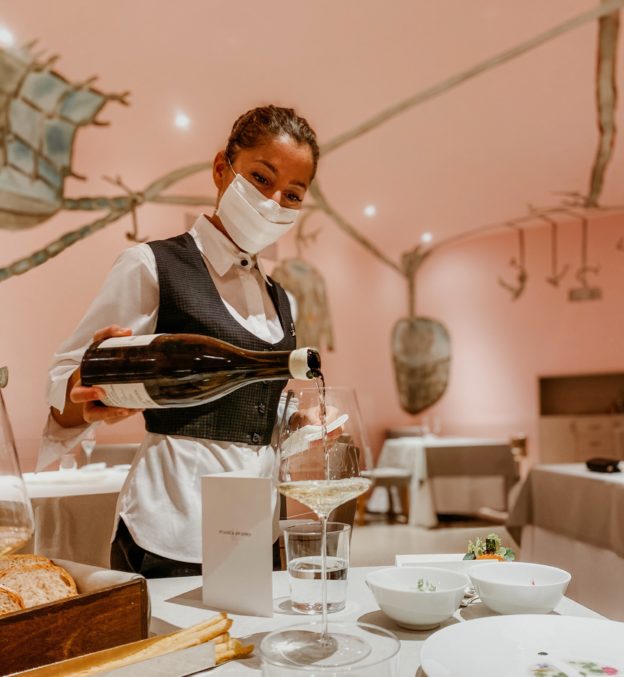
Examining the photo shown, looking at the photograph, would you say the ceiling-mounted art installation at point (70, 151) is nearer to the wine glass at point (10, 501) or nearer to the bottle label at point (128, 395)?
the bottle label at point (128, 395)

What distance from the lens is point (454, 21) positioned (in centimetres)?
405

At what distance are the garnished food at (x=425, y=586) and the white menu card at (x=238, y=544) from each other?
18cm

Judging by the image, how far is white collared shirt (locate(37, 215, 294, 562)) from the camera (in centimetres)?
103

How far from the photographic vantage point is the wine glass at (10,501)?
20.9 inches

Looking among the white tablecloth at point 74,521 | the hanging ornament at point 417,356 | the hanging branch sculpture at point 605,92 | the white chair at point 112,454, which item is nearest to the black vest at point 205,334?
the white tablecloth at point 74,521

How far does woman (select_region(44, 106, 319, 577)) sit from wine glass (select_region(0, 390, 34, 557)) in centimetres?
41

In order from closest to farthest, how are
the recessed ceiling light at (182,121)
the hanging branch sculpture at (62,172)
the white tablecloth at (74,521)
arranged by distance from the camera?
1. the white tablecloth at (74,521)
2. the hanging branch sculpture at (62,172)
3. the recessed ceiling light at (182,121)

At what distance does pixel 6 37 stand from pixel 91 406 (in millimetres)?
3299

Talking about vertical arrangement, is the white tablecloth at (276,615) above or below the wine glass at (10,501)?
below

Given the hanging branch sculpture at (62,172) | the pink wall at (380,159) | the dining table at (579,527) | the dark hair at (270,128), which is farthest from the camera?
the pink wall at (380,159)

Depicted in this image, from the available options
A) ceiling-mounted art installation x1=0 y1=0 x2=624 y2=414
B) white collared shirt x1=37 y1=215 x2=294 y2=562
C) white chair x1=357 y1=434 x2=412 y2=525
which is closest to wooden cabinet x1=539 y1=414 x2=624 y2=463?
white chair x1=357 y1=434 x2=412 y2=525

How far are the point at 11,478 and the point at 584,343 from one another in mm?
7534

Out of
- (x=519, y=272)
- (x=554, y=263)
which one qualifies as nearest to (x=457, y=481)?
(x=519, y=272)

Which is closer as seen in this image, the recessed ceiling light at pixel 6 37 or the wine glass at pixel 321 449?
the wine glass at pixel 321 449
